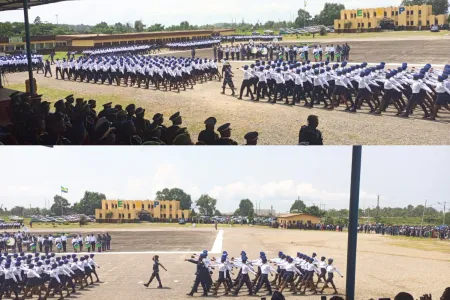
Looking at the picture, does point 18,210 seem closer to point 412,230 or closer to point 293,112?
point 412,230

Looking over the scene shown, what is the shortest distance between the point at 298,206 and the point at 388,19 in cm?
315

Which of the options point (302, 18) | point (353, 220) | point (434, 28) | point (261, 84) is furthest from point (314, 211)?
point (261, 84)

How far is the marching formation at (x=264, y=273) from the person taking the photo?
4023mm

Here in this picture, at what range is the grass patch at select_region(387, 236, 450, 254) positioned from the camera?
13.5ft

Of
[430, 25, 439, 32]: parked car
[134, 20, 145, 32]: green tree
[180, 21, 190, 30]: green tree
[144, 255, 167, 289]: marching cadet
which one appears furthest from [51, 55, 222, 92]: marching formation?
[144, 255, 167, 289]: marching cadet

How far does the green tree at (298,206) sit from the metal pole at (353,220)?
36cm

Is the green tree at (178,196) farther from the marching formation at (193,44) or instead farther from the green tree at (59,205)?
the marching formation at (193,44)

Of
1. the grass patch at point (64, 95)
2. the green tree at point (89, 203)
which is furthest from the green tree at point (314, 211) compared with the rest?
the grass patch at point (64, 95)

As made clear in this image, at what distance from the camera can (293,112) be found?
287 inches

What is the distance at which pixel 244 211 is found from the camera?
12.8 feet

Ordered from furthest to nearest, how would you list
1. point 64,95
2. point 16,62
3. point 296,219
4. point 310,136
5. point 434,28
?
point 64,95, point 16,62, point 434,28, point 310,136, point 296,219

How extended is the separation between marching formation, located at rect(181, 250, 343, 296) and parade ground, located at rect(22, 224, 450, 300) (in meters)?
0.05

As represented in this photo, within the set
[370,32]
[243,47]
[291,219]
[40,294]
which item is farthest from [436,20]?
[40,294]

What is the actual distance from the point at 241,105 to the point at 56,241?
160 inches
